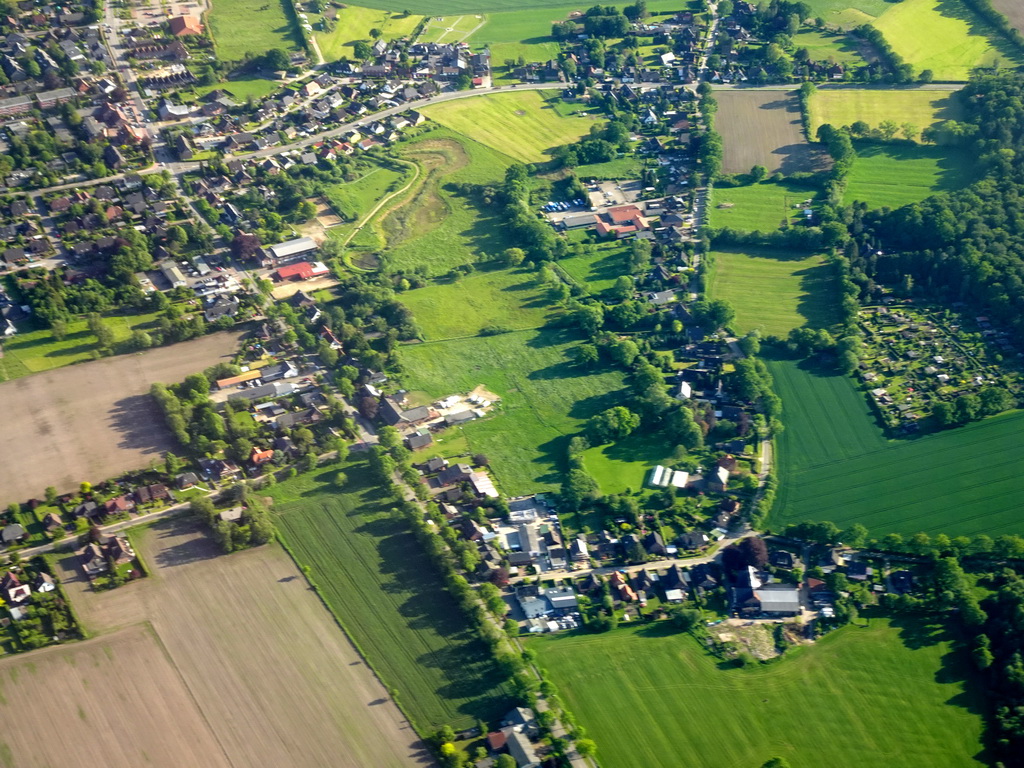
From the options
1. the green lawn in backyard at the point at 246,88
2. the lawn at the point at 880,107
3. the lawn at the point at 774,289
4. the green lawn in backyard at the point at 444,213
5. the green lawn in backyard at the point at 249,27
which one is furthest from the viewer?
the green lawn in backyard at the point at 249,27

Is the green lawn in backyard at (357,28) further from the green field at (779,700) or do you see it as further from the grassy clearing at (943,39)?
the green field at (779,700)

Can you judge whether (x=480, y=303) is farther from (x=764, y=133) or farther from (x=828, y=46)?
(x=828, y=46)

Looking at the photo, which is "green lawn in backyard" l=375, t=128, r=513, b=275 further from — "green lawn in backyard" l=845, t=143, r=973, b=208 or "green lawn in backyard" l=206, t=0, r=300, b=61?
"green lawn in backyard" l=845, t=143, r=973, b=208

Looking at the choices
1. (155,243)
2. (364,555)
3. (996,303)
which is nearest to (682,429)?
(364,555)

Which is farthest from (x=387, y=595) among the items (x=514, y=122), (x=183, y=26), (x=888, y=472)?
(x=183, y=26)

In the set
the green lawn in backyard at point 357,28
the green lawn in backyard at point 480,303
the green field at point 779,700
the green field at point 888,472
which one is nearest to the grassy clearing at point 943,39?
the green lawn in backyard at point 357,28

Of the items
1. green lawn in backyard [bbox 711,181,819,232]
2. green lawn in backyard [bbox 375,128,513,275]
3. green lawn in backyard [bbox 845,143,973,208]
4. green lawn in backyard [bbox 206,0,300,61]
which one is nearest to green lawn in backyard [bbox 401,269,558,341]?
green lawn in backyard [bbox 375,128,513,275]
